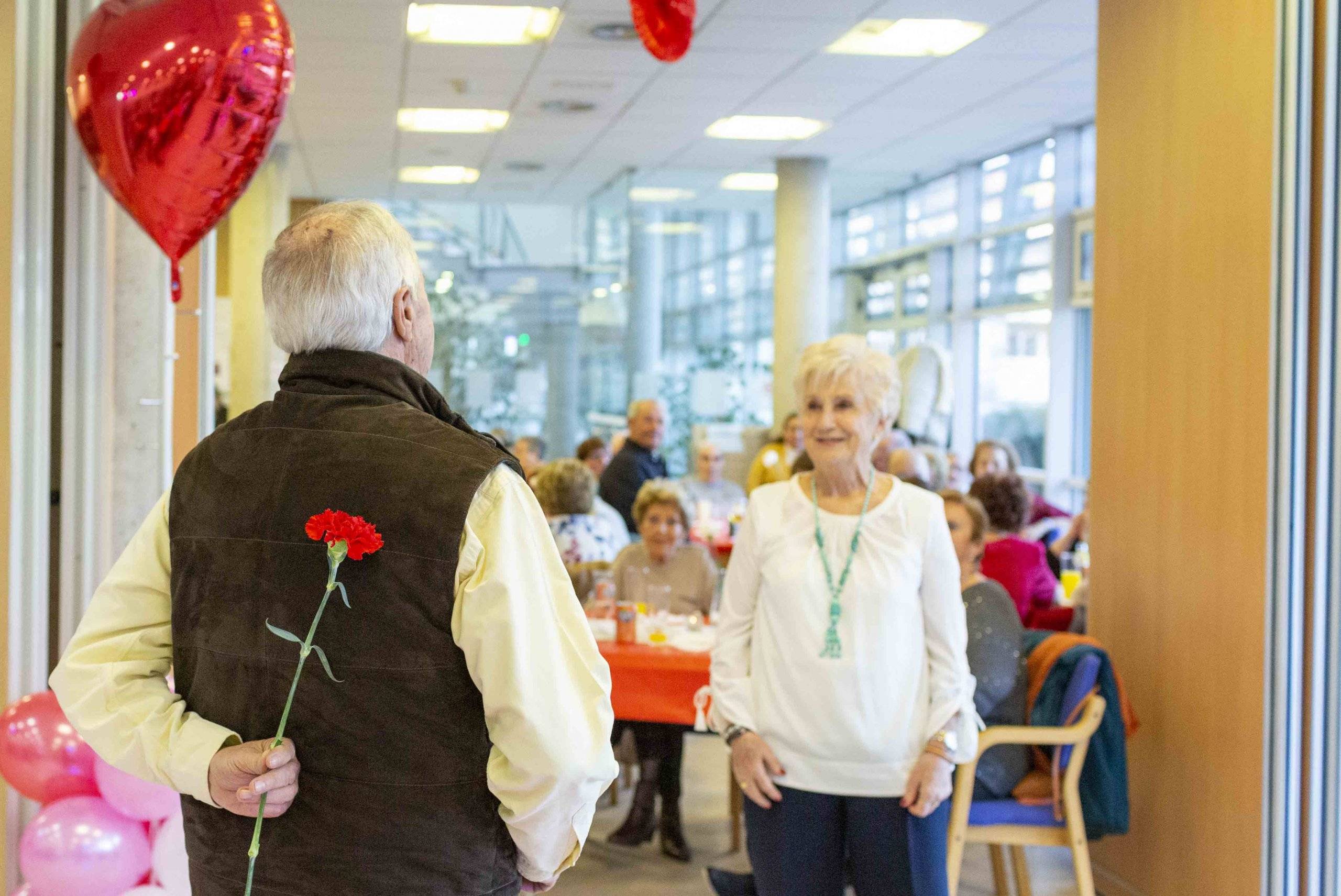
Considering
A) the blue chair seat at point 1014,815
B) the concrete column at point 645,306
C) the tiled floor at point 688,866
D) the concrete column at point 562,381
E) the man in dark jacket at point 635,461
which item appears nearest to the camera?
the blue chair seat at point 1014,815

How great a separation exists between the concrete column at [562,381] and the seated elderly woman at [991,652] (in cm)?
969

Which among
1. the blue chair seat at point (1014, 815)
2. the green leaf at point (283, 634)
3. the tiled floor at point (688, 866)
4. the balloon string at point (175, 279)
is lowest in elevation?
the tiled floor at point (688, 866)

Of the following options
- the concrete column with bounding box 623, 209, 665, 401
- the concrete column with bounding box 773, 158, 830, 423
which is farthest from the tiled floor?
the concrete column with bounding box 623, 209, 665, 401

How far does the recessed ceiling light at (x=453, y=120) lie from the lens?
9375mm

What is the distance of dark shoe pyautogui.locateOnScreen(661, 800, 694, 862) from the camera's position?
16.0 feet

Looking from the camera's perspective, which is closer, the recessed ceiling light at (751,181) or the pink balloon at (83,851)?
the pink balloon at (83,851)

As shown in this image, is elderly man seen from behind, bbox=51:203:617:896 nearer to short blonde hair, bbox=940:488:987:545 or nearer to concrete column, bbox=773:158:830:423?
short blonde hair, bbox=940:488:987:545

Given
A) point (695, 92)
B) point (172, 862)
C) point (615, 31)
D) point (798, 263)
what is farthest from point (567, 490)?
point (798, 263)

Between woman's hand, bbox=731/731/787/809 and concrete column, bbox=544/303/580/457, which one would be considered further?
concrete column, bbox=544/303/580/457

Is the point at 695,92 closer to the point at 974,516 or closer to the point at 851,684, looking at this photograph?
the point at 974,516

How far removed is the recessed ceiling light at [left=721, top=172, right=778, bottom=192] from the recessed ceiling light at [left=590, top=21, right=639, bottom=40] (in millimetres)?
4476

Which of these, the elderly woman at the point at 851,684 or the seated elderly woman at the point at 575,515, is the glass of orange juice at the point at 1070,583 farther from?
the elderly woman at the point at 851,684

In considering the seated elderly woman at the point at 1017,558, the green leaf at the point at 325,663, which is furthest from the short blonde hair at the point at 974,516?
the green leaf at the point at 325,663

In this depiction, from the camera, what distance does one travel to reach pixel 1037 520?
7992 millimetres
